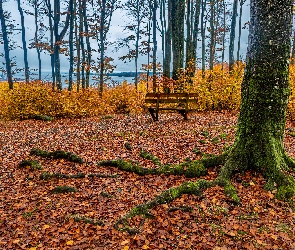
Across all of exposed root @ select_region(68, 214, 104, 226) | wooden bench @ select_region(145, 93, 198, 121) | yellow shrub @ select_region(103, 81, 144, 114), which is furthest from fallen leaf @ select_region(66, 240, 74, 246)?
yellow shrub @ select_region(103, 81, 144, 114)

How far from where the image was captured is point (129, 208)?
499cm

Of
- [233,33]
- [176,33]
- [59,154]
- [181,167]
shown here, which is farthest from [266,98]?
[233,33]

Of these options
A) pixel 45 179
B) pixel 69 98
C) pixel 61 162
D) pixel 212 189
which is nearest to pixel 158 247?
pixel 212 189

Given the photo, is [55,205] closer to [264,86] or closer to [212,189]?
[212,189]

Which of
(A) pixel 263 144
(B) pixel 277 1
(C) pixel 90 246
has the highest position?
(B) pixel 277 1

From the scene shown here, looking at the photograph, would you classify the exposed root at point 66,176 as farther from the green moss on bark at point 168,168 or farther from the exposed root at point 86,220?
the exposed root at point 86,220

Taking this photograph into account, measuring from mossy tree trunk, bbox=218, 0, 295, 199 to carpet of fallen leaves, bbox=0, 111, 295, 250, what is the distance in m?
0.32

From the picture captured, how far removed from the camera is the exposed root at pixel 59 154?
7.09 m

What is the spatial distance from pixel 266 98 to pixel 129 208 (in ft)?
11.4

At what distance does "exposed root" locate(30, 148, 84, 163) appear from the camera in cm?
709

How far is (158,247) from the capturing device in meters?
3.99

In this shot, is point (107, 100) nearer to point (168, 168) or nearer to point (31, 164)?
point (31, 164)

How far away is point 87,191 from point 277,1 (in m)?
5.43

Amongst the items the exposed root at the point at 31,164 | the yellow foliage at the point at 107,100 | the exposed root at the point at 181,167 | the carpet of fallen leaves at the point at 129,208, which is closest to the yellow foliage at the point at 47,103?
the yellow foliage at the point at 107,100
